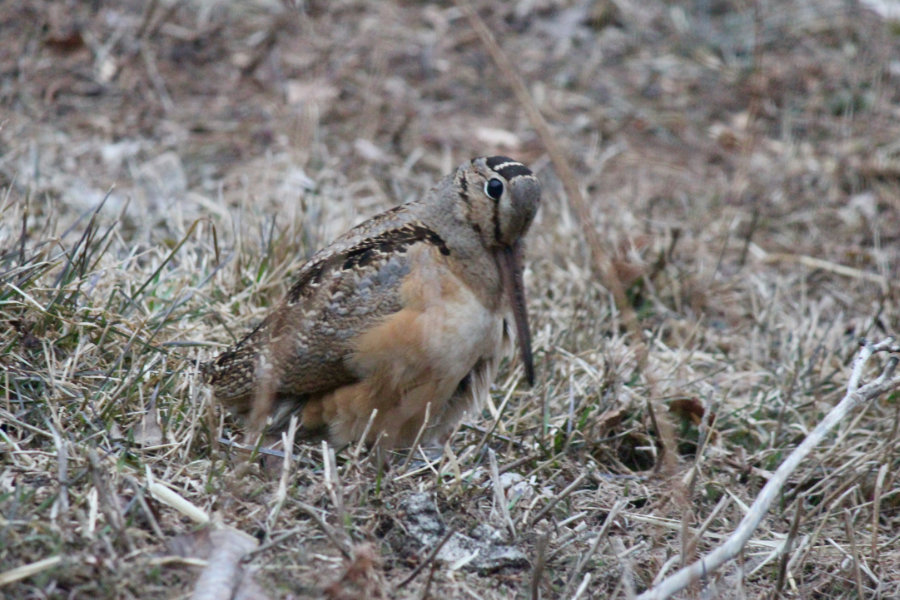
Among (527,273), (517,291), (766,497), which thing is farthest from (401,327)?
(527,273)

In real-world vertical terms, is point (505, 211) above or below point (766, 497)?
above

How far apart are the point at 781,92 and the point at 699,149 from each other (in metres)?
1.00

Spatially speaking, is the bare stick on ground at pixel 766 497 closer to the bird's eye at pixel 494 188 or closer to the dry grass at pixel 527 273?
the dry grass at pixel 527 273

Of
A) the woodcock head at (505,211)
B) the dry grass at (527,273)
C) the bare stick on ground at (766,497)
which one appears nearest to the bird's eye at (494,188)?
the woodcock head at (505,211)

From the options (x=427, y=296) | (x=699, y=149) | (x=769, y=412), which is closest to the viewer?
(x=427, y=296)

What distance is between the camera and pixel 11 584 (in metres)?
2.75

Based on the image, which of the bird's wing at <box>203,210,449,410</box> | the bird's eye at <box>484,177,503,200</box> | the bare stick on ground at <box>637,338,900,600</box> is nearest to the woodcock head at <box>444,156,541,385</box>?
the bird's eye at <box>484,177,503,200</box>

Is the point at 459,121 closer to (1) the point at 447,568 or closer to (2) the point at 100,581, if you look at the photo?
(1) the point at 447,568

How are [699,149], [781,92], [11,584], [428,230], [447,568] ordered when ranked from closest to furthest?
[11,584]
[447,568]
[428,230]
[699,149]
[781,92]

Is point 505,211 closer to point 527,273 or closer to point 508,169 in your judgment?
point 508,169

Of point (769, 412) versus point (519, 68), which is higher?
point (519, 68)

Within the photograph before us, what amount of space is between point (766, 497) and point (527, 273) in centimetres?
244

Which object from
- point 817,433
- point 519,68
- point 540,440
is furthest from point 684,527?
point 519,68

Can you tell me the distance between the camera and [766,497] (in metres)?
3.07
